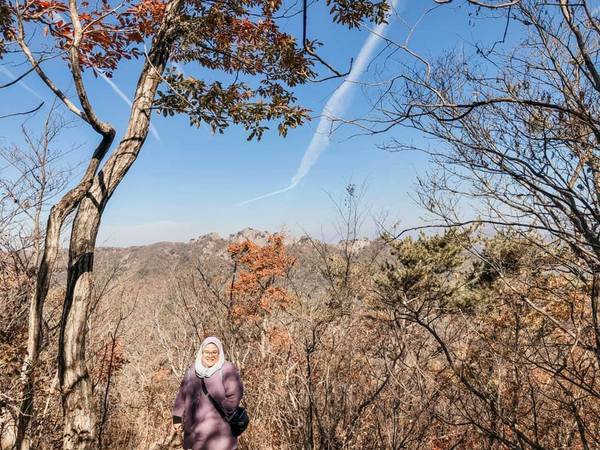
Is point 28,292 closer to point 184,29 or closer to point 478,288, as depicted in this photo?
point 184,29

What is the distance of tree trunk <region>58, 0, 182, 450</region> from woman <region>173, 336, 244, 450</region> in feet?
2.14

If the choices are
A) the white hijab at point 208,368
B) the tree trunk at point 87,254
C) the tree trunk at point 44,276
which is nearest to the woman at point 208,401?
the white hijab at point 208,368

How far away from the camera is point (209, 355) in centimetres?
303

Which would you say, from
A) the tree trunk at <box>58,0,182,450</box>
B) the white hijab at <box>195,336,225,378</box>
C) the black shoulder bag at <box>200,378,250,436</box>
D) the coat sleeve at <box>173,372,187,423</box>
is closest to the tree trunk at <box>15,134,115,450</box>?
the tree trunk at <box>58,0,182,450</box>

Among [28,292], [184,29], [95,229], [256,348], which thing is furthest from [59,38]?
[256,348]

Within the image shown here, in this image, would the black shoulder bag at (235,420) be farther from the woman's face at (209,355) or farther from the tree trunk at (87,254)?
the tree trunk at (87,254)

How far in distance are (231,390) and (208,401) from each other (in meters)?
0.20

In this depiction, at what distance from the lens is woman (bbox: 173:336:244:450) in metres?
2.80

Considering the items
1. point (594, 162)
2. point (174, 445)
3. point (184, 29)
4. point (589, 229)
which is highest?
point (184, 29)

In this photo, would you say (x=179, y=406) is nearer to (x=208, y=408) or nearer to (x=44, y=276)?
(x=208, y=408)

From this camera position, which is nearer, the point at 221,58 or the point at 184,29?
the point at 184,29

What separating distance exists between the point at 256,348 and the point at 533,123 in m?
4.67

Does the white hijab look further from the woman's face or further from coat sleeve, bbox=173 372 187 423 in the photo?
coat sleeve, bbox=173 372 187 423

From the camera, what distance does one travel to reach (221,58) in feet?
12.4
